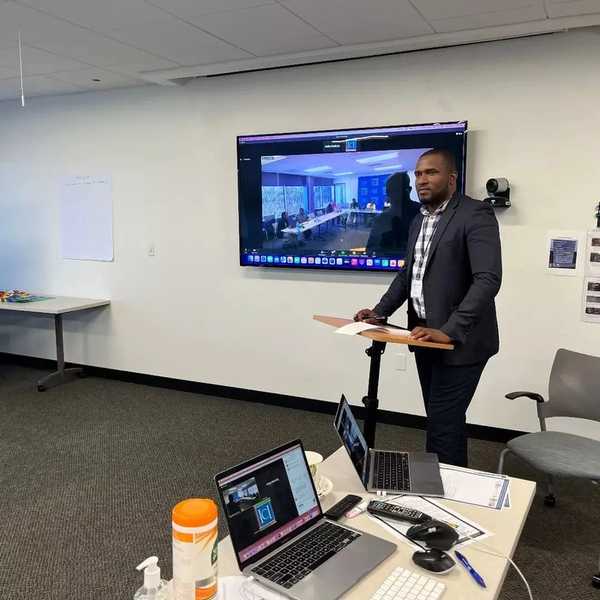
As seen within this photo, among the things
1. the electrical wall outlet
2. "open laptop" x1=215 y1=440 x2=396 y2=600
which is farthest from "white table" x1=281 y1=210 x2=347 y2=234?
"open laptop" x1=215 y1=440 x2=396 y2=600

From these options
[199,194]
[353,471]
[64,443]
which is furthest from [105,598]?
[199,194]

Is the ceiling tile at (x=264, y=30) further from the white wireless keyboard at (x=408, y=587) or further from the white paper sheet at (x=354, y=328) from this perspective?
the white wireless keyboard at (x=408, y=587)

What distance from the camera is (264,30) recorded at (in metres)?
3.23

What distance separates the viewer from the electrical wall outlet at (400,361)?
3.93m

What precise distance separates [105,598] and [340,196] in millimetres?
2768

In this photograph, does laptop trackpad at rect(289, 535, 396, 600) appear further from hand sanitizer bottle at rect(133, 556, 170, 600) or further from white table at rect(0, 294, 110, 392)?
white table at rect(0, 294, 110, 392)

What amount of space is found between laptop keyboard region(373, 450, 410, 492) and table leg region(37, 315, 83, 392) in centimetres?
388

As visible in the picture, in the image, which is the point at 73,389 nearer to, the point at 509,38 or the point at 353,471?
the point at 353,471

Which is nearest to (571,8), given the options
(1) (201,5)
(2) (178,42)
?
(1) (201,5)

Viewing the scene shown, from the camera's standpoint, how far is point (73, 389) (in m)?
4.83

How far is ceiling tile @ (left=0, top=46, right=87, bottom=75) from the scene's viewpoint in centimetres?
367

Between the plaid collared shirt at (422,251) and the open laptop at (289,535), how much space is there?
1.24m

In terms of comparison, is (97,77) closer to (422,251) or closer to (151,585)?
(422,251)

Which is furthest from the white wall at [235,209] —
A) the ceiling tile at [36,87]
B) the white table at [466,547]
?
the white table at [466,547]
